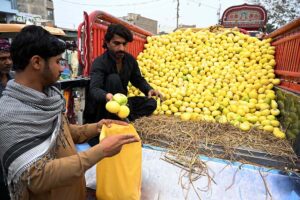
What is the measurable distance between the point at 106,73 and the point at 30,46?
6.04 ft

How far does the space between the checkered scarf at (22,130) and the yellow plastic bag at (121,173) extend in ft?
1.72

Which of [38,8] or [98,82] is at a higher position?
[38,8]

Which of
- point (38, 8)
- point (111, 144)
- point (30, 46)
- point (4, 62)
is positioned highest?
point (38, 8)

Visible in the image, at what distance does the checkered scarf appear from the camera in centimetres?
114

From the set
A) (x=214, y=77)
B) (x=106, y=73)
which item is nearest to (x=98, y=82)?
(x=106, y=73)

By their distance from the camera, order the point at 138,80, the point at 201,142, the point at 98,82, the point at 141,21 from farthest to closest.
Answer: the point at 141,21 < the point at 138,80 < the point at 98,82 < the point at 201,142

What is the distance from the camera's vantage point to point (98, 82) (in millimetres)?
2861

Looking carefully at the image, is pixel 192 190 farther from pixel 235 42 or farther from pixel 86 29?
pixel 235 42

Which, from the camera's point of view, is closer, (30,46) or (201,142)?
(30,46)

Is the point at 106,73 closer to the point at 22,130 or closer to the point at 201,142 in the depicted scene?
the point at 201,142

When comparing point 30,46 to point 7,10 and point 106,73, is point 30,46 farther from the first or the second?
point 7,10

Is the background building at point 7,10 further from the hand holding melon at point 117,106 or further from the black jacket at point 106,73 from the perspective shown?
the hand holding melon at point 117,106

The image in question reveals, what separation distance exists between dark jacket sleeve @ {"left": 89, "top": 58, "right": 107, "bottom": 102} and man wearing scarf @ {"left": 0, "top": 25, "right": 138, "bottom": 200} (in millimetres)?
1281

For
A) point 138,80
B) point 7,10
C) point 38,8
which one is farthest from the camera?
point 38,8
